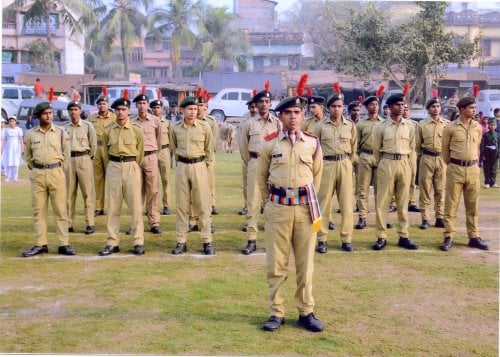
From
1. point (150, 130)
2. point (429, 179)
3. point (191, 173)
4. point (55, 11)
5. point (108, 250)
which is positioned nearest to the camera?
point (191, 173)

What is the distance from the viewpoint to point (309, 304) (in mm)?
5629

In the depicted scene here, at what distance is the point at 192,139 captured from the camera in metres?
8.20

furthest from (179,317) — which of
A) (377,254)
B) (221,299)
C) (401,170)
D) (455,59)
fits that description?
(455,59)

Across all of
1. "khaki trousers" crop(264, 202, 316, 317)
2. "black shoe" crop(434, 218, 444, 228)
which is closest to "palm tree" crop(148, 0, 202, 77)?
"black shoe" crop(434, 218, 444, 228)

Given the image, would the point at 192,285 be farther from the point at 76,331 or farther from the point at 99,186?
the point at 99,186

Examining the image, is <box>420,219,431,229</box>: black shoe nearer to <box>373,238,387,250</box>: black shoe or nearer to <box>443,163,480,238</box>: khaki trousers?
<box>443,163,480,238</box>: khaki trousers

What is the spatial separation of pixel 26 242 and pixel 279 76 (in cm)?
2684

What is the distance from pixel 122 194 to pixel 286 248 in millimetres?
3293

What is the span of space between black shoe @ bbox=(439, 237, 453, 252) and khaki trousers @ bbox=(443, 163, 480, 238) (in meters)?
0.06

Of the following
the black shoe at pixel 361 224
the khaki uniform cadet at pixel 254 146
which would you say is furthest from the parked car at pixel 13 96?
the khaki uniform cadet at pixel 254 146

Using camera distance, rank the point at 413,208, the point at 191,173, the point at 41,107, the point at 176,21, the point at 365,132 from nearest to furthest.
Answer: the point at 41,107
the point at 191,173
the point at 365,132
the point at 413,208
the point at 176,21

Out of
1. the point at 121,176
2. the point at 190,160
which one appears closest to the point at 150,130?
the point at 121,176

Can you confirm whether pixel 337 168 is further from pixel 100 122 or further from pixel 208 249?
pixel 100 122

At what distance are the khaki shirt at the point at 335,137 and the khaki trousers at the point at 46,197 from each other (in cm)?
347
